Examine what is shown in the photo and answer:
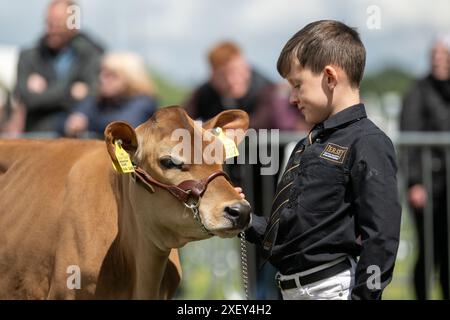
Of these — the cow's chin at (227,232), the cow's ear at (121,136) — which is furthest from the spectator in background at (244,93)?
the cow's chin at (227,232)

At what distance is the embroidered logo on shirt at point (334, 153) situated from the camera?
4.18 meters

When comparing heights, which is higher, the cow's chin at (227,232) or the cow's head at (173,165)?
the cow's head at (173,165)

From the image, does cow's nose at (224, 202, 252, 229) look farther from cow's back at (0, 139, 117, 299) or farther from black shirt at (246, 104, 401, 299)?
cow's back at (0, 139, 117, 299)

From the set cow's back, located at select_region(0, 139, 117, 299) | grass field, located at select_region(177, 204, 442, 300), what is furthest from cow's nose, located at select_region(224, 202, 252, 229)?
grass field, located at select_region(177, 204, 442, 300)

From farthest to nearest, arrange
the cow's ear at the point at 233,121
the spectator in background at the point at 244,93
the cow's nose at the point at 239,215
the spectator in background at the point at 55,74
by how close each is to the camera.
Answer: the spectator in background at the point at 55,74
the spectator in background at the point at 244,93
the cow's ear at the point at 233,121
the cow's nose at the point at 239,215

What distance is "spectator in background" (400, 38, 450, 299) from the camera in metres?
8.96

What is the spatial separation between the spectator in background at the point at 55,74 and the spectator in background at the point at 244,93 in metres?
1.17

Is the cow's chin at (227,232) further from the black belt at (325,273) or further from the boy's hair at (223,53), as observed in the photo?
the boy's hair at (223,53)

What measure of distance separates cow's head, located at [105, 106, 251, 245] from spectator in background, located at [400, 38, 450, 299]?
15.0 feet

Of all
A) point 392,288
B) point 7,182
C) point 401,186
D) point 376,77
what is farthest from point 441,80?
point 376,77

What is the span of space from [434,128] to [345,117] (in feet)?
16.6

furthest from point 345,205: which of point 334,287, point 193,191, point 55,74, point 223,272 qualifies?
point 55,74

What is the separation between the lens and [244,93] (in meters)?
8.93
